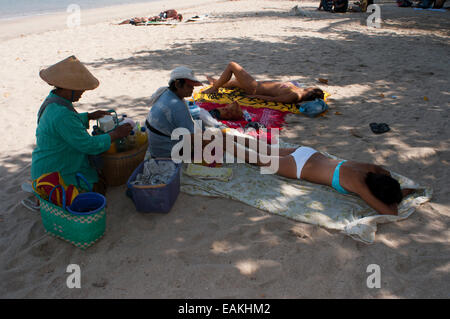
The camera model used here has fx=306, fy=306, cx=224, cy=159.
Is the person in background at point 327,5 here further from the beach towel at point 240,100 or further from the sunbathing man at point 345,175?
the sunbathing man at point 345,175

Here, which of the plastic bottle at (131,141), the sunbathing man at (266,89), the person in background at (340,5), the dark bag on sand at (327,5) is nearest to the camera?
the plastic bottle at (131,141)

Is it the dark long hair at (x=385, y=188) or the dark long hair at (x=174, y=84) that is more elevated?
the dark long hair at (x=174, y=84)

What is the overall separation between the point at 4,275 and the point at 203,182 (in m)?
2.05

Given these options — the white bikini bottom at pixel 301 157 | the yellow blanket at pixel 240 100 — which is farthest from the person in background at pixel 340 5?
the white bikini bottom at pixel 301 157

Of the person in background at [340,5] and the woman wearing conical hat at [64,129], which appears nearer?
the woman wearing conical hat at [64,129]

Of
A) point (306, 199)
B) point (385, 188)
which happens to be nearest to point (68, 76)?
point (306, 199)

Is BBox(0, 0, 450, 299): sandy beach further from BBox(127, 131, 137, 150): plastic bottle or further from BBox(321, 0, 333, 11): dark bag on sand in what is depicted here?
BBox(321, 0, 333, 11): dark bag on sand

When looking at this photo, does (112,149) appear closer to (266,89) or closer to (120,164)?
(120,164)

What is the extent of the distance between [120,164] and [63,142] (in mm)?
677

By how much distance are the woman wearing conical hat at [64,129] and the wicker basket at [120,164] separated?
394 mm

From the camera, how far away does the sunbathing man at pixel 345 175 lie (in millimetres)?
3021

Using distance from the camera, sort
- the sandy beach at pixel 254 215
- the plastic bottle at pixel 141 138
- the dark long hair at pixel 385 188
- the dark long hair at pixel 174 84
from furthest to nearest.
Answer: the plastic bottle at pixel 141 138 < the dark long hair at pixel 174 84 < the dark long hair at pixel 385 188 < the sandy beach at pixel 254 215

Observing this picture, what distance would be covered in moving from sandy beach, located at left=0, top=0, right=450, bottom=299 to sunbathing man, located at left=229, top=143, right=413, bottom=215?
282 millimetres
